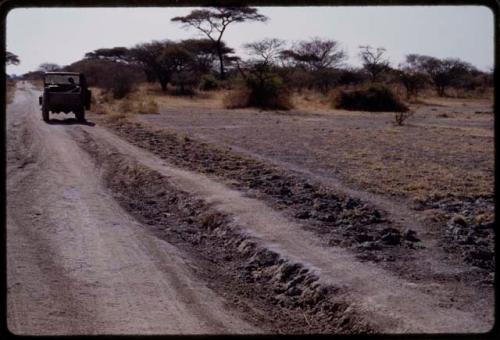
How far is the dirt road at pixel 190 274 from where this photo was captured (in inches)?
207

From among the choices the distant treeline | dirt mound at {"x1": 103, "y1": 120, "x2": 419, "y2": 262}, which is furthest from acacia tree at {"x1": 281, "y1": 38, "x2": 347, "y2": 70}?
dirt mound at {"x1": 103, "y1": 120, "x2": 419, "y2": 262}

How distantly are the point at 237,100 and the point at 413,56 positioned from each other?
64.1 feet

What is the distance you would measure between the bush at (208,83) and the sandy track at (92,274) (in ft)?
114

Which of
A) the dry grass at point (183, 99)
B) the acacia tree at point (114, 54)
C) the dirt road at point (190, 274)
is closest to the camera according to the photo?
the dirt road at point (190, 274)

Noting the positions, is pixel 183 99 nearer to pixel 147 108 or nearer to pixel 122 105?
pixel 122 105

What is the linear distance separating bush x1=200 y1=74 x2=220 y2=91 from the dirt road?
34.7 m

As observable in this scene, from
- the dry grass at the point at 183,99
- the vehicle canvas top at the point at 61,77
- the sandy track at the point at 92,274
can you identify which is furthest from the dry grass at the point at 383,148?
the dry grass at the point at 183,99

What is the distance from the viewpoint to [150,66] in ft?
147

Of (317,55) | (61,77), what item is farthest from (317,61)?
(61,77)

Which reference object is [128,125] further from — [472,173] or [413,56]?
[413,56]

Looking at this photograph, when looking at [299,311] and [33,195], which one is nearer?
[299,311]

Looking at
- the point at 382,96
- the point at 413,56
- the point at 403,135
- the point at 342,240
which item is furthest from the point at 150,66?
the point at 342,240

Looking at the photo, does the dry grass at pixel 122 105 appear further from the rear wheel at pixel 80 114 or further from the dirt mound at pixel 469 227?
the dirt mound at pixel 469 227

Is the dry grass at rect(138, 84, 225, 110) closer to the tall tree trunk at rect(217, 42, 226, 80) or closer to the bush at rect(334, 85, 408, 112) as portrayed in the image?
the tall tree trunk at rect(217, 42, 226, 80)
